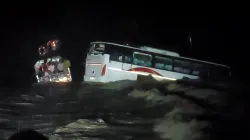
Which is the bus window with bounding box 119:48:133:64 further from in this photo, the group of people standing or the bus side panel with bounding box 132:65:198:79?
the group of people standing

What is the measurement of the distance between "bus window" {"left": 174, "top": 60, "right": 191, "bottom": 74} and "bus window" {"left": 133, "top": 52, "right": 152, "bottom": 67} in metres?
1.71

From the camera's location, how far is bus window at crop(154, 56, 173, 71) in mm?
21547

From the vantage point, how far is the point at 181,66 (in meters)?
22.2

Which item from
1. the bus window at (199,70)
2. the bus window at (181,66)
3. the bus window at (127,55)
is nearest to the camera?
the bus window at (127,55)

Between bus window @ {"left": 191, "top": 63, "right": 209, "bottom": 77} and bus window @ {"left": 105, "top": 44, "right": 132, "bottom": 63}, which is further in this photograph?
bus window @ {"left": 191, "top": 63, "right": 209, "bottom": 77}

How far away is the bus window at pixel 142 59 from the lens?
21.1m

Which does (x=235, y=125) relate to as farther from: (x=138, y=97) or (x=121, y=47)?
(x=121, y=47)

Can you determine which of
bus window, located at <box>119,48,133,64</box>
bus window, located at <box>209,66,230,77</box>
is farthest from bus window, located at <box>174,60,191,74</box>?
bus window, located at <box>119,48,133,64</box>

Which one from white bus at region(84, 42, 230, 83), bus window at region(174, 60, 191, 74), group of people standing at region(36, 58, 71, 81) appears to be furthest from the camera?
bus window at region(174, 60, 191, 74)

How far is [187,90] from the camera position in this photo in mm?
12672

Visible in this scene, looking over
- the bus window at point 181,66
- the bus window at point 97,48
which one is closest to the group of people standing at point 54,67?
the bus window at point 97,48

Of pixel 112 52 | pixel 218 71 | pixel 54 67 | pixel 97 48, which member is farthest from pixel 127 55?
pixel 218 71

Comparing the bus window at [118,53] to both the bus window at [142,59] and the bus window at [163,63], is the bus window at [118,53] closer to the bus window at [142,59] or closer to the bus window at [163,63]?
the bus window at [142,59]

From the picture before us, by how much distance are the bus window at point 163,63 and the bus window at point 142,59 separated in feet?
1.48
